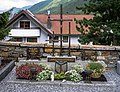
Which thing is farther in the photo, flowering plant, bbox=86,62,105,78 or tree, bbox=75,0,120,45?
tree, bbox=75,0,120,45

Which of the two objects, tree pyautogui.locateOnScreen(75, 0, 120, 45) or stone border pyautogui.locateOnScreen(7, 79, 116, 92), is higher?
tree pyautogui.locateOnScreen(75, 0, 120, 45)

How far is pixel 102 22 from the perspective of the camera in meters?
16.1

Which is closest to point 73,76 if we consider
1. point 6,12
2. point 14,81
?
point 14,81

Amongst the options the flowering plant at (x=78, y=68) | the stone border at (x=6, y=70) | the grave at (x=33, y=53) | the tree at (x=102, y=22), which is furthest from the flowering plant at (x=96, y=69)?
the tree at (x=102, y=22)

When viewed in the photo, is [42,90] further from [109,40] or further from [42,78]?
[109,40]

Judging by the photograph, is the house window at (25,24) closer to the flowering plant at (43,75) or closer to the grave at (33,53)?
the grave at (33,53)

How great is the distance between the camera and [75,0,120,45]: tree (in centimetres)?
1557

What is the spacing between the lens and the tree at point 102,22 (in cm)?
1557

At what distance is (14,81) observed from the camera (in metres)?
7.36

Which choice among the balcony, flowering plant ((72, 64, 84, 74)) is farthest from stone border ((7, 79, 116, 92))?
the balcony

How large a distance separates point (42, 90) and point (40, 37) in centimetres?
2778

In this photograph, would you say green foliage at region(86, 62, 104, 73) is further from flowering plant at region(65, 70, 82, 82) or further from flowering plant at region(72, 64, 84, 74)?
flowering plant at region(65, 70, 82, 82)

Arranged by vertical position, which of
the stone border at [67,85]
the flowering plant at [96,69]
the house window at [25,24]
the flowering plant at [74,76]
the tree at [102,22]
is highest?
the house window at [25,24]

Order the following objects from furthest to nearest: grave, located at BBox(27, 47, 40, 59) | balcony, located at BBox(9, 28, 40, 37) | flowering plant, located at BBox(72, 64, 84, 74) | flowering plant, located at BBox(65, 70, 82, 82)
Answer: balcony, located at BBox(9, 28, 40, 37) < grave, located at BBox(27, 47, 40, 59) < flowering plant, located at BBox(72, 64, 84, 74) < flowering plant, located at BBox(65, 70, 82, 82)
